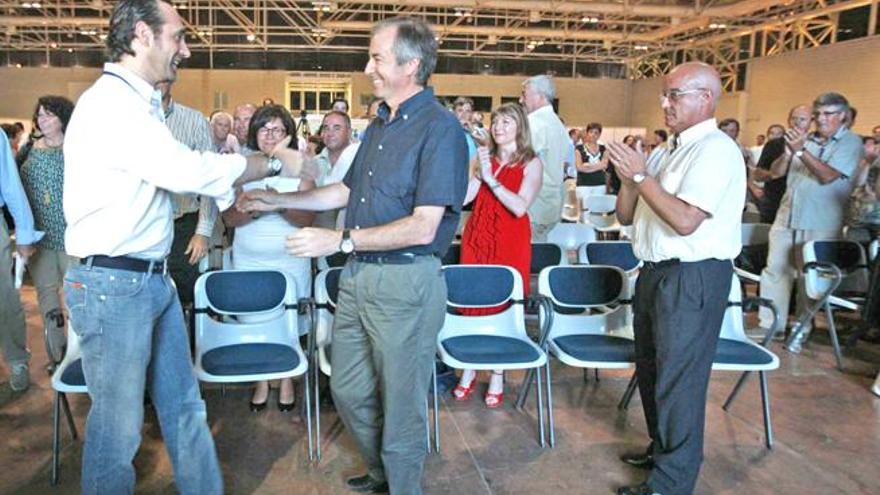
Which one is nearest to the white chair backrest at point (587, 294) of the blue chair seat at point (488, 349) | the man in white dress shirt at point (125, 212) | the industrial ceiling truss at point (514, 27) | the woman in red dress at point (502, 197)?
the woman in red dress at point (502, 197)

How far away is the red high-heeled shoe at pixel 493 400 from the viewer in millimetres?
3455

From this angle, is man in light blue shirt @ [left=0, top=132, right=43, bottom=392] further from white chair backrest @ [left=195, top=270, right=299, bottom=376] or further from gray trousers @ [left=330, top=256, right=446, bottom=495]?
gray trousers @ [left=330, top=256, right=446, bottom=495]

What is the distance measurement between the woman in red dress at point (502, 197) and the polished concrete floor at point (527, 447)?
1.42ft

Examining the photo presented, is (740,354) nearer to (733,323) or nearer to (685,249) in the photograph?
(733,323)

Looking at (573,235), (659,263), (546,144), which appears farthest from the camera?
(573,235)

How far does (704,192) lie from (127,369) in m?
1.91

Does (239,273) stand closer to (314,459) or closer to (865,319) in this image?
(314,459)

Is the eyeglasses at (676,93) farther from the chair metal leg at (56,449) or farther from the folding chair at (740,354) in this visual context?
the chair metal leg at (56,449)

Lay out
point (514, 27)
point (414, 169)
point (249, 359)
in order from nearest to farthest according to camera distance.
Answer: point (414, 169), point (249, 359), point (514, 27)

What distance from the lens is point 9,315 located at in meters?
3.49

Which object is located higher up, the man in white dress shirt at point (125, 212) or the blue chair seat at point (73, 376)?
the man in white dress shirt at point (125, 212)

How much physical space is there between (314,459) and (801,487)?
6.68 feet

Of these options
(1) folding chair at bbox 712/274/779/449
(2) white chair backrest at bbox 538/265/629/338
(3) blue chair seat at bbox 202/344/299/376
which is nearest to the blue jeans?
(3) blue chair seat at bbox 202/344/299/376

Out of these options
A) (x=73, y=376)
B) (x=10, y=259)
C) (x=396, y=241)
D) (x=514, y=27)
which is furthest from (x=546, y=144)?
(x=514, y=27)
